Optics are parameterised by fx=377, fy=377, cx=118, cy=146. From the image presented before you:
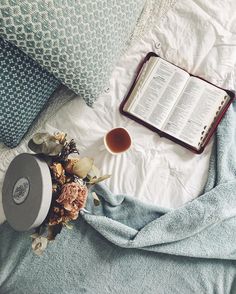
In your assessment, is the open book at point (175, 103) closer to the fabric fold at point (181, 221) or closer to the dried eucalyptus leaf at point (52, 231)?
the fabric fold at point (181, 221)

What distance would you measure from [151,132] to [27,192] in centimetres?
47

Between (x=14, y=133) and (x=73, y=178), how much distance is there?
32 centimetres

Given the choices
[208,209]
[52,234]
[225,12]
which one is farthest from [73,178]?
[225,12]

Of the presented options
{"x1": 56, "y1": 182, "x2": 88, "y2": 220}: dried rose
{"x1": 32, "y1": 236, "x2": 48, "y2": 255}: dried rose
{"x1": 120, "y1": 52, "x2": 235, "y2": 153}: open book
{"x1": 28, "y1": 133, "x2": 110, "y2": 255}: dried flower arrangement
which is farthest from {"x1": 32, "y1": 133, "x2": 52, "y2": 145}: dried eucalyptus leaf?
{"x1": 120, "y1": 52, "x2": 235, "y2": 153}: open book

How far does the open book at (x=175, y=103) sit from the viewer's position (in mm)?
1174

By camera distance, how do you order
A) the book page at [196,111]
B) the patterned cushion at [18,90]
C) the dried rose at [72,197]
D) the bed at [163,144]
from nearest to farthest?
the dried rose at [72,197], the patterned cushion at [18,90], the bed at [163,144], the book page at [196,111]

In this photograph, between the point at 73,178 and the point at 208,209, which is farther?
the point at 208,209

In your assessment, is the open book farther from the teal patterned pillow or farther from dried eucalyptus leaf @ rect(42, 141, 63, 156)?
dried eucalyptus leaf @ rect(42, 141, 63, 156)

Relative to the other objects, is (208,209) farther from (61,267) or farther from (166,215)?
(61,267)

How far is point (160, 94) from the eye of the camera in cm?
121

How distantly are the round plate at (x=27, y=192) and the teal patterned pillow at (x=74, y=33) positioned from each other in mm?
258

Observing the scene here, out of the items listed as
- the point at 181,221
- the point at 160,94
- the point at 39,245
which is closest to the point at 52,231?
the point at 39,245

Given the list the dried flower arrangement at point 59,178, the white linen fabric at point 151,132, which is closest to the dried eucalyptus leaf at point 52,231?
the dried flower arrangement at point 59,178

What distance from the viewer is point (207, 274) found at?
1.08 m
